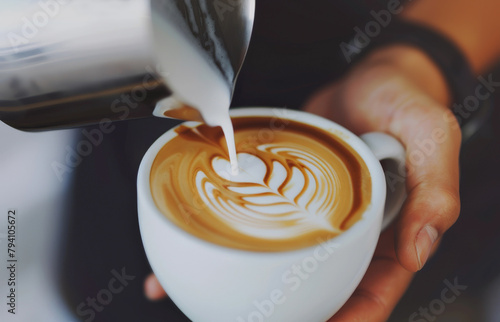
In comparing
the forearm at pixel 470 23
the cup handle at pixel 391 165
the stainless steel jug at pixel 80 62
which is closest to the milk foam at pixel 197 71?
the stainless steel jug at pixel 80 62

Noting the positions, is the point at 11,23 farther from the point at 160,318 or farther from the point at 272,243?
the point at 160,318

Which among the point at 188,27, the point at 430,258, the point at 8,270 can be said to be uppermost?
the point at 188,27

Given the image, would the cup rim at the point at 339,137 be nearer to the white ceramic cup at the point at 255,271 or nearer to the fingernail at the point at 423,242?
the white ceramic cup at the point at 255,271

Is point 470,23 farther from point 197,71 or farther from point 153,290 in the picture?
point 153,290

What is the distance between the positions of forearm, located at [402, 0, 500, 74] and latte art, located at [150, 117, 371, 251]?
0.31 metres

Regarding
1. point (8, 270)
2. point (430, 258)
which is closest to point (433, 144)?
point (430, 258)

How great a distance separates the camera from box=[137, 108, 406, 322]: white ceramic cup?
44 cm

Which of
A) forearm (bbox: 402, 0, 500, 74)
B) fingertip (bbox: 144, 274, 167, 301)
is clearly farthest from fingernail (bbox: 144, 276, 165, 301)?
forearm (bbox: 402, 0, 500, 74)

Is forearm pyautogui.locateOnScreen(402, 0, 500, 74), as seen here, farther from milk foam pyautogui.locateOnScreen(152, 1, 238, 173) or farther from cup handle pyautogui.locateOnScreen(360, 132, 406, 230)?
milk foam pyautogui.locateOnScreen(152, 1, 238, 173)

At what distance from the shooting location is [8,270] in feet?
2.29

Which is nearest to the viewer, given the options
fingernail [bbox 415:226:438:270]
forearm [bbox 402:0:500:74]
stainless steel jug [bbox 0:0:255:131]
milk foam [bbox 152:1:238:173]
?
stainless steel jug [bbox 0:0:255:131]

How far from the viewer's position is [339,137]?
1.99 ft

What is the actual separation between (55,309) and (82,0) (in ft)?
1.42

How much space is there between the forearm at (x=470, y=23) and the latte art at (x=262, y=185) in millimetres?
312
